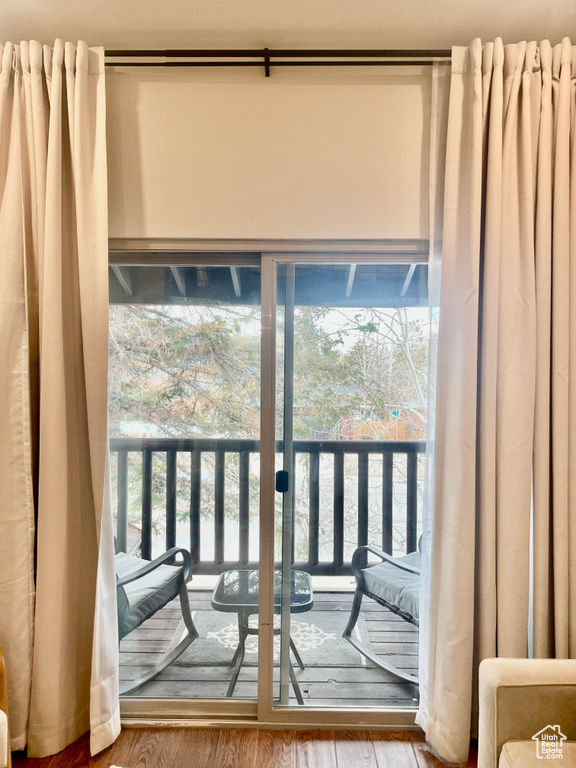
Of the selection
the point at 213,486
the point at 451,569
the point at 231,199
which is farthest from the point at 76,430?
the point at 451,569

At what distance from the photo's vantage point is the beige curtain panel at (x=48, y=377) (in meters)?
1.80

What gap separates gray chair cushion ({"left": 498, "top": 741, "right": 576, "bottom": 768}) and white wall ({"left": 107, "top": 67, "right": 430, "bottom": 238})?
170 centimetres

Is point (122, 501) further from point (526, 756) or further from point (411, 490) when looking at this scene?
point (526, 756)

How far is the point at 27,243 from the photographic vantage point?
1856 millimetres

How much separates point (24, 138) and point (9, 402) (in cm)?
101

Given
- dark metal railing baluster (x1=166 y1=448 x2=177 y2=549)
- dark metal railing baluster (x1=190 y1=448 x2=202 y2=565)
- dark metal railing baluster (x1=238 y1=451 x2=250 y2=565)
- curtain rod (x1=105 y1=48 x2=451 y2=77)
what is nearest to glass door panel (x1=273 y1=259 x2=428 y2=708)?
dark metal railing baluster (x1=238 y1=451 x2=250 y2=565)

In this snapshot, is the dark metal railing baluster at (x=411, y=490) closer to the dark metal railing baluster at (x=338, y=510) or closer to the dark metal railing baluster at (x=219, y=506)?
the dark metal railing baluster at (x=338, y=510)

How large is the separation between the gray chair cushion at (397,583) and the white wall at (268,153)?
1359 millimetres

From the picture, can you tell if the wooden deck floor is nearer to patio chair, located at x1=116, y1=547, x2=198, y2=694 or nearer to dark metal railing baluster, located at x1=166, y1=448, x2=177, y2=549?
patio chair, located at x1=116, y1=547, x2=198, y2=694

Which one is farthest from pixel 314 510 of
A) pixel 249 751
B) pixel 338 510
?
pixel 249 751

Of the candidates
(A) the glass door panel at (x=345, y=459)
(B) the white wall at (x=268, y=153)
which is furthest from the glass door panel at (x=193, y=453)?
(B) the white wall at (x=268, y=153)

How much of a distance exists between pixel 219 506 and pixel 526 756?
128cm

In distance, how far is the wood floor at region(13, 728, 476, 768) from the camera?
1777 millimetres

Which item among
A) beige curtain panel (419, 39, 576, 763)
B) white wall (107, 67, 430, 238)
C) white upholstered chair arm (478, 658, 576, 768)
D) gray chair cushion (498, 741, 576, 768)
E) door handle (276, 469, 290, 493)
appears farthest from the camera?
door handle (276, 469, 290, 493)
